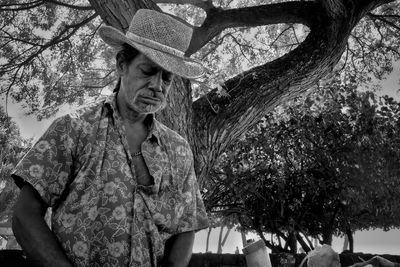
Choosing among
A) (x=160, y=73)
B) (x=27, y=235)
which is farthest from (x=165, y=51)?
(x=27, y=235)

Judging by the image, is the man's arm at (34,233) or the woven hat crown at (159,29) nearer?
the man's arm at (34,233)

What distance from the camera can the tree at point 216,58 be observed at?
4.54m

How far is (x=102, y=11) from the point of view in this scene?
176 inches

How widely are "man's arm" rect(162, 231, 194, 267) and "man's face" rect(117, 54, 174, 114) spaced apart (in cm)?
63

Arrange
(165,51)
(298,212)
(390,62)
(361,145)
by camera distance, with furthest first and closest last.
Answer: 1. (298,212)
2. (361,145)
3. (390,62)
4. (165,51)

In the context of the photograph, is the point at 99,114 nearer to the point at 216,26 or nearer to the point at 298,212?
the point at 216,26

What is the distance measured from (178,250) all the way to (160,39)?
1.06m

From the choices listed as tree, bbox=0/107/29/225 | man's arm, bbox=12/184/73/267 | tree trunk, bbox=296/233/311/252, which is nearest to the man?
man's arm, bbox=12/184/73/267

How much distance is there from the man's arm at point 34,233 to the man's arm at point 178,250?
504 mm

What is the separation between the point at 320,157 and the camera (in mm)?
10258

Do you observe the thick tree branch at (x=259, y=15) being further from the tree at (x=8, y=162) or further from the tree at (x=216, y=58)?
the tree at (x=8, y=162)

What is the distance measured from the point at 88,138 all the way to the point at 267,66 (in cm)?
366

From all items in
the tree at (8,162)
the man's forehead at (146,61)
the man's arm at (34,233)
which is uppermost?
the tree at (8,162)

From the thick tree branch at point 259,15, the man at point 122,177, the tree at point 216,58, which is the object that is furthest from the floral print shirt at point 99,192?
the thick tree branch at point 259,15
